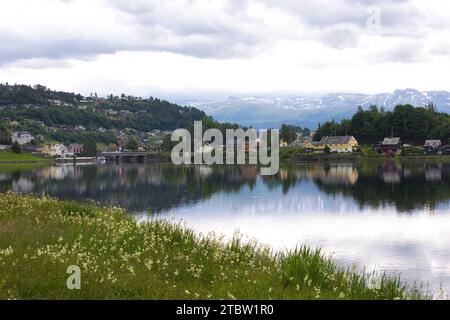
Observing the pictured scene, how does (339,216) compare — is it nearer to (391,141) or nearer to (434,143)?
(434,143)

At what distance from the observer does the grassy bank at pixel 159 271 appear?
13461 mm

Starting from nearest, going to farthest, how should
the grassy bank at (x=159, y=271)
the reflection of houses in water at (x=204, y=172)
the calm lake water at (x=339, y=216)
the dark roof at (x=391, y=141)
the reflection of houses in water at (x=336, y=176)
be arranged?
the grassy bank at (x=159, y=271), the calm lake water at (x=339, y=216), the reflection of houses in water at (x=336, y=176), the reflection of houses in water at (x=204, y=172), the dark roof at (x=391, y=141)

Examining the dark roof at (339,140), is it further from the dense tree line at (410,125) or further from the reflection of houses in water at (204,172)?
the reflection of houses in water at (204,172)

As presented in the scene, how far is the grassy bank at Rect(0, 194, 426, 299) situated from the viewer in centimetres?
1346

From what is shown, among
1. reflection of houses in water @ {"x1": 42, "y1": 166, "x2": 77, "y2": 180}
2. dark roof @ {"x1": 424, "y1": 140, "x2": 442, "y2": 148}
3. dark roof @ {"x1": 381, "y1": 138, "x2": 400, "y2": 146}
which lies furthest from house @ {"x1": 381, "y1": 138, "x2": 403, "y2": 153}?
reflection of houses in water @ {"x1": 42, "y1": 166, "x2": 77, "y2": 180}

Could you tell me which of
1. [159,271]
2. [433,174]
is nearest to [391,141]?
[433,174]

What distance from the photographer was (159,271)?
627 inches

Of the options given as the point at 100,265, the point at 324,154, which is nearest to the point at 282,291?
the point at 100,265

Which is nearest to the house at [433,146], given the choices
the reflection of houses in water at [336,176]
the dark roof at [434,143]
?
the dark roof at [434,143]

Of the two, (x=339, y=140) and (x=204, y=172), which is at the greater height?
(x=339, y=140)

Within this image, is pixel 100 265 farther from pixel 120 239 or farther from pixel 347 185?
pixel 347 185

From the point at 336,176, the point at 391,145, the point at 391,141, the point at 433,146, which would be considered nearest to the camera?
the point at 336,176

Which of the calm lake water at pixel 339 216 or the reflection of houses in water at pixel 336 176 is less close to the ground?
the calm lake water at pixel 339 216
